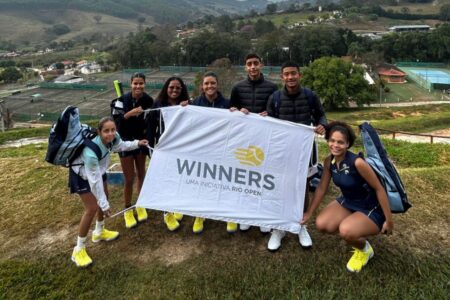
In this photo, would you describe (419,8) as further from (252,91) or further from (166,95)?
(166,95)

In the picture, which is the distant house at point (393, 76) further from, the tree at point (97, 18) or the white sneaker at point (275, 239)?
the tree at point (97, 18)

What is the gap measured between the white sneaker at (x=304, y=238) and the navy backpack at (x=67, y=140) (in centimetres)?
262

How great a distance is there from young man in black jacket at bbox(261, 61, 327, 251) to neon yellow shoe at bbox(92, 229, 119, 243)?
2.04 m

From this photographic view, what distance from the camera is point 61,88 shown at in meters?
55.3

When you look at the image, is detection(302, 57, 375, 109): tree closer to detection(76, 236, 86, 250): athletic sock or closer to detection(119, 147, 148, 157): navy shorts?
detection(119, 147, 148, 157): navy shorts

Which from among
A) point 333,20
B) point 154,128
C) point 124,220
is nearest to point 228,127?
point 154,128

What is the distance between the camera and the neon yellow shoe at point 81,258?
4.43 meters

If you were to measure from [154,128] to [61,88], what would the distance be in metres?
56.2

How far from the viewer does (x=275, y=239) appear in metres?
4.52

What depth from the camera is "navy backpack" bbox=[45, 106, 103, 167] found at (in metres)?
4.09

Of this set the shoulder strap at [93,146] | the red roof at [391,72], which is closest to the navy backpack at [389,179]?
the shoulder strap at [93,146]

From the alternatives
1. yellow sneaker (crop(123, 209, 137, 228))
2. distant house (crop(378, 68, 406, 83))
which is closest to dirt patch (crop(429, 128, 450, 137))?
yellow sneaker (crop(123, 209, 137, 228))

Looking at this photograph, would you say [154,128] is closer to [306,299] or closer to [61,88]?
[306,299]

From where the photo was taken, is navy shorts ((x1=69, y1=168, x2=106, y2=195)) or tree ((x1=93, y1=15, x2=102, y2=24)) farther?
tree ((x1=93, y1=15, x2=102, y2=24))
